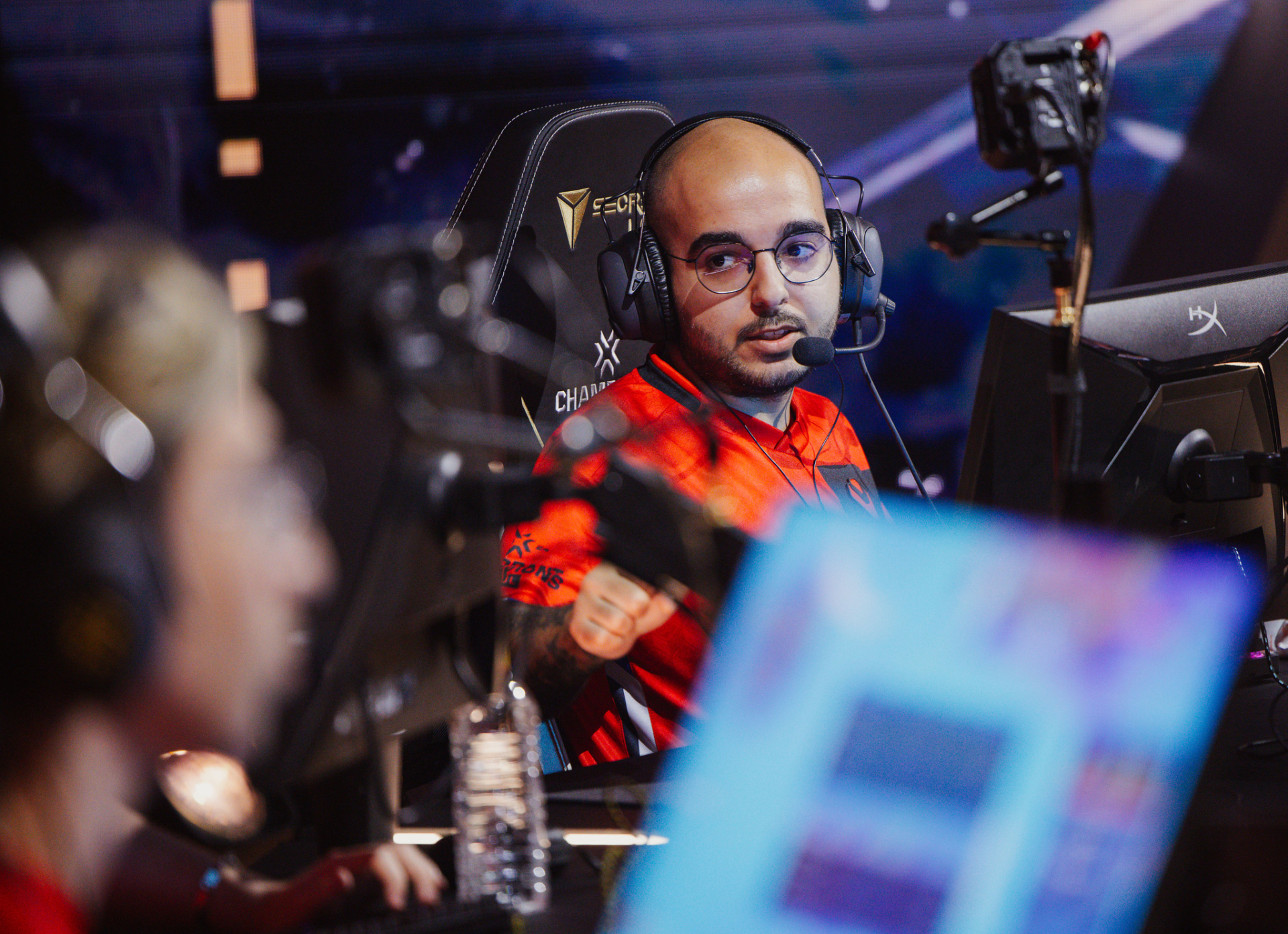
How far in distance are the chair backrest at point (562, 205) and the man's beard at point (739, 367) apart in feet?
0.56

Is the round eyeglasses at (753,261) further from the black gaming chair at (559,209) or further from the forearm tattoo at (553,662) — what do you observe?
the forearm tattoo at (553,662)

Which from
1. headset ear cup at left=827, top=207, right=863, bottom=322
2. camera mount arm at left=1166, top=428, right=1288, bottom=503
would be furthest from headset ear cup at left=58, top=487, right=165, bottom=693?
headset ear cup at left=827, top=207, right=863, bottom=322

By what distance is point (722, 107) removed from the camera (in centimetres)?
264

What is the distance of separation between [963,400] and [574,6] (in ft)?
4.43

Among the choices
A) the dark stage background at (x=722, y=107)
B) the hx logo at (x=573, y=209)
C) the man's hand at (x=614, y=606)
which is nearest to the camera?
the man's hand at (x=614, y=606)

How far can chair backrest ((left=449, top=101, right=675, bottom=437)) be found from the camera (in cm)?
156

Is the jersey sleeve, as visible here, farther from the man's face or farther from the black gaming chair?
the man's face

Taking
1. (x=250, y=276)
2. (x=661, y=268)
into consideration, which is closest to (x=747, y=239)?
(x=661, y=268)

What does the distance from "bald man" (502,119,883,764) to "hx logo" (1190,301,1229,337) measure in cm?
53

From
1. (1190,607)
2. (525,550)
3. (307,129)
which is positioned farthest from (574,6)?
(1190,607)

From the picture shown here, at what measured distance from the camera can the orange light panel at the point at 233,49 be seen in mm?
2352

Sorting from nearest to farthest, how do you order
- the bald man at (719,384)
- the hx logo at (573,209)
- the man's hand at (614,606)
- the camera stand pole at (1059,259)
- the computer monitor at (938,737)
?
the computer monitor at (938,737) < the camera stand pole at (1059,259) < the man's hand at (614,606) < the bald man at (719,384) < the hx logo at (573,209)

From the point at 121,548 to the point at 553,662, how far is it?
74 centimetres

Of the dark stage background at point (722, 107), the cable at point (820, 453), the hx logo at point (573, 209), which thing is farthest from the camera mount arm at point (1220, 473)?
the dark stage background at point (722, 107)
